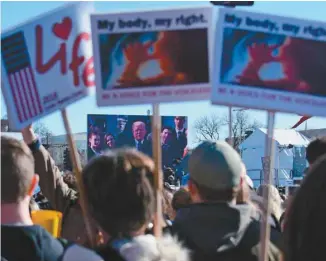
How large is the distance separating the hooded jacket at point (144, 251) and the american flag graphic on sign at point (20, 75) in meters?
0.80

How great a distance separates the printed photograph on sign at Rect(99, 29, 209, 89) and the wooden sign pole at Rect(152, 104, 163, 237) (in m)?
0.14

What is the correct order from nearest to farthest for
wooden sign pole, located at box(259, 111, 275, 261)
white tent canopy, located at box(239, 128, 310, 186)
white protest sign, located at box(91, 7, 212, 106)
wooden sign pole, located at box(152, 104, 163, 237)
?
1. wooden sign pole, located at box(152, 104, 163, 237)
2. wooden sign pole, located at box(259, 111, 275, 261)
3. white protest sign, located at box(91, 7, 212, 106)
4. white tent canopy, located at box(239, 128, 310, 186)

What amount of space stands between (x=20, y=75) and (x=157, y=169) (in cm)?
77

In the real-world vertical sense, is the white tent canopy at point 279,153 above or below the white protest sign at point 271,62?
below

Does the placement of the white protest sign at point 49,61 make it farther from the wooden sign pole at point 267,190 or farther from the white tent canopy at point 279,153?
the white tent canopy at point 279,153

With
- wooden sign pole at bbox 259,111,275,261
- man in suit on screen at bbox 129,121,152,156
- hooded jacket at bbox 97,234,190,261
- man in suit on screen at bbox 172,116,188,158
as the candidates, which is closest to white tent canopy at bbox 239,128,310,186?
man in suit on screen at bbox 172,116,188,158

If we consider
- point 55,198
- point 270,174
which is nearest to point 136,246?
point 270,174

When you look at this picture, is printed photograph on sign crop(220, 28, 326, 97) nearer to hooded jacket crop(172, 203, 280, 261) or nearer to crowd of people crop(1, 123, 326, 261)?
crowd of people crop(1, 123, 326, 261)

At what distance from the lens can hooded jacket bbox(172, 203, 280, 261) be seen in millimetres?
2406

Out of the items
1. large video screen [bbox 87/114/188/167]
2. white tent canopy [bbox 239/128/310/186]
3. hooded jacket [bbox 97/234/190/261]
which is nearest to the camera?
hooded jacket [bbox 97/234/190/261]

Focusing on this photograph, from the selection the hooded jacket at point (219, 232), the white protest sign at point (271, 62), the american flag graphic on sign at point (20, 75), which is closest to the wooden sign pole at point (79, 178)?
the american flag graphic on sign at point (20, 75)

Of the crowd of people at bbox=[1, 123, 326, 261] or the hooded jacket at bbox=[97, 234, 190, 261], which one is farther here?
the hooded jacket at bbox=[97, 234, 190, 261]

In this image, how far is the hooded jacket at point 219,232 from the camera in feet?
7.89

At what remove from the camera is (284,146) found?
18.3 metres
